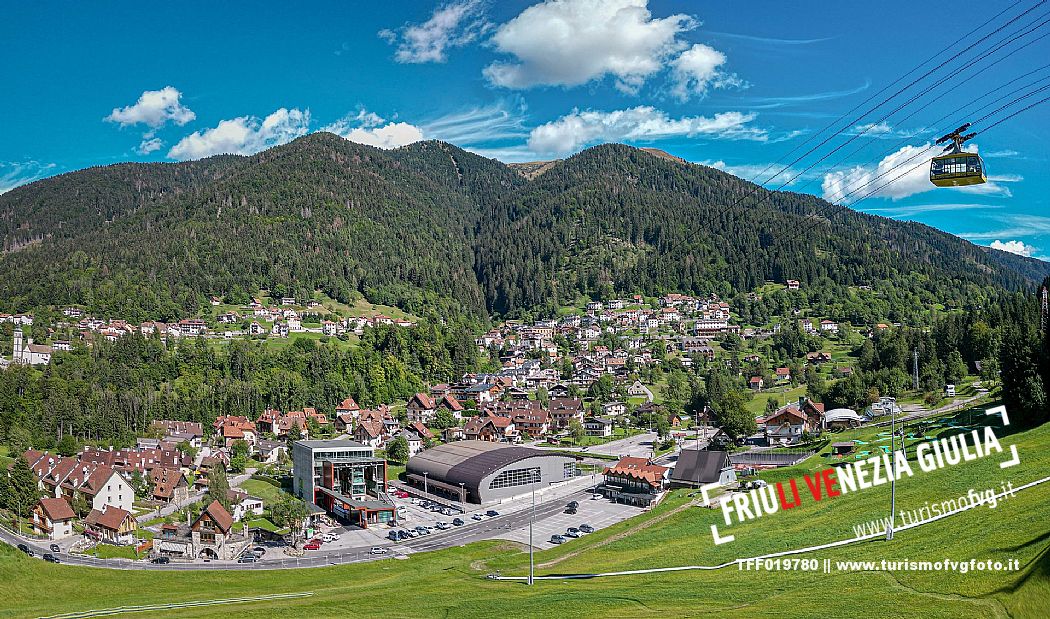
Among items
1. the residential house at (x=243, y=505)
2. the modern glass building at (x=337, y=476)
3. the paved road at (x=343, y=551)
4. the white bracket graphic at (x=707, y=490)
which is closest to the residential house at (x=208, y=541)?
the paved road at (x=343, y=551)

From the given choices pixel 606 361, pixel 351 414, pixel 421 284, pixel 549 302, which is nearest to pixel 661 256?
pixel 549 302

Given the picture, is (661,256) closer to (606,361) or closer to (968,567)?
(606,361)

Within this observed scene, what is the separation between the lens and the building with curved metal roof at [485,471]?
55.2 metres

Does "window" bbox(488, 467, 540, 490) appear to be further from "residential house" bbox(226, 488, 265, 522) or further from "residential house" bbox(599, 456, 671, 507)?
"residential house" bbox(226, 488, 265, 522)

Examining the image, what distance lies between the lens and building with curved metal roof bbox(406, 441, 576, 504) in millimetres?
55156

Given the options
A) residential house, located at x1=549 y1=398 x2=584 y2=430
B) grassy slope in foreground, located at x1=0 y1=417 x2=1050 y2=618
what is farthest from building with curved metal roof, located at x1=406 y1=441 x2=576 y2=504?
residential house, located at x1=549 y1=398 x2=584 y2=430

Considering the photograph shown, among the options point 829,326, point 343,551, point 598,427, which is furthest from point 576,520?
point 829,326

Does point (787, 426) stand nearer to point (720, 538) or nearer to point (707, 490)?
point (707, 490)

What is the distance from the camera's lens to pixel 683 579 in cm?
2561

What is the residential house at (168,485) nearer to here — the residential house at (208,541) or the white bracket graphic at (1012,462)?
the residential house at (208,541)

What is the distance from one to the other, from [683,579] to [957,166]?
1575 cm

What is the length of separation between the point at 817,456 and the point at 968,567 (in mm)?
35368

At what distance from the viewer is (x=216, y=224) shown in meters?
176

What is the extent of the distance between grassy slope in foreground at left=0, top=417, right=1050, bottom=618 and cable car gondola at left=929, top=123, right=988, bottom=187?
8415mm
